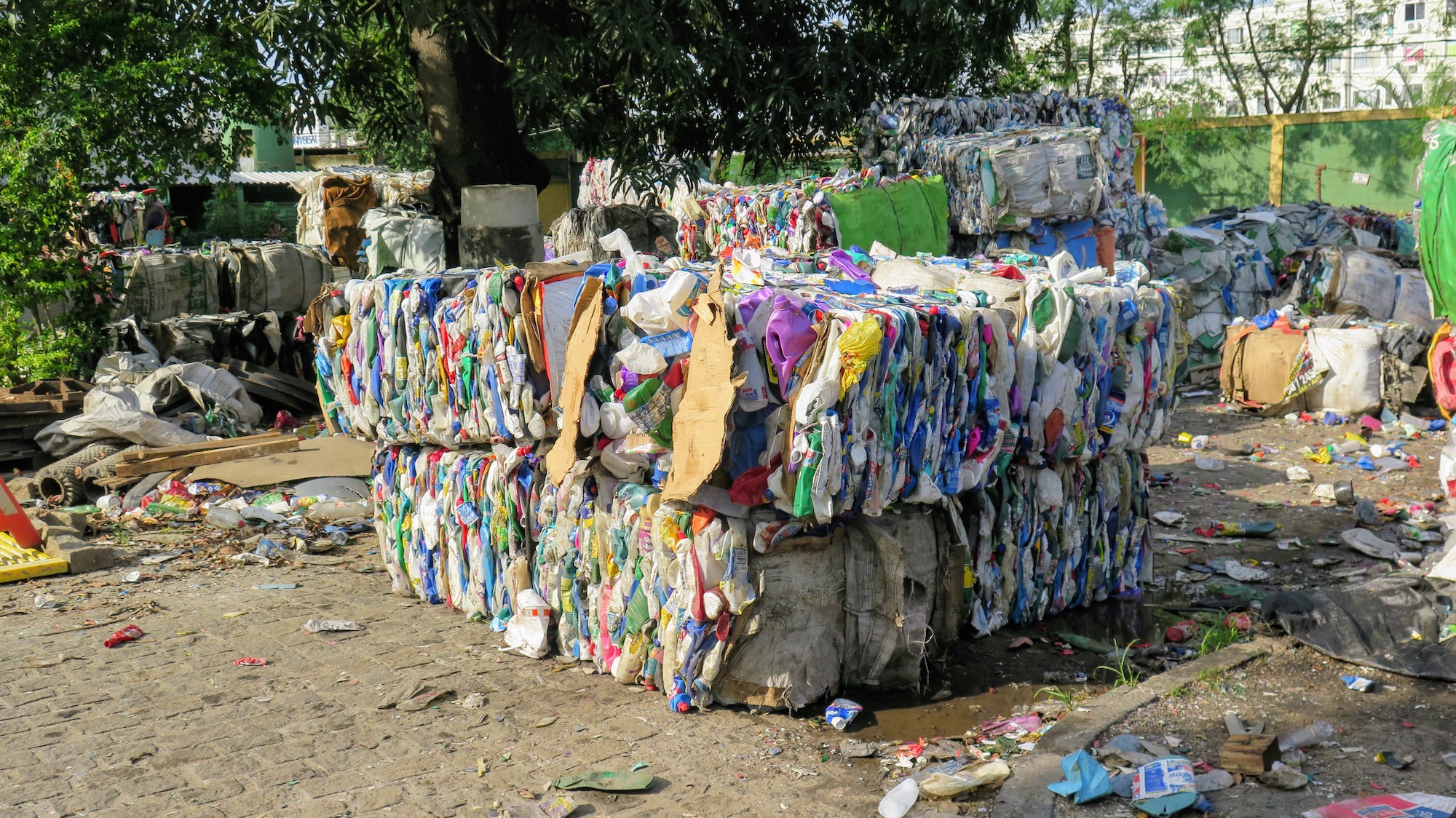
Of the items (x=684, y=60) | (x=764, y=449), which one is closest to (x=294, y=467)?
(x=684, y=60)

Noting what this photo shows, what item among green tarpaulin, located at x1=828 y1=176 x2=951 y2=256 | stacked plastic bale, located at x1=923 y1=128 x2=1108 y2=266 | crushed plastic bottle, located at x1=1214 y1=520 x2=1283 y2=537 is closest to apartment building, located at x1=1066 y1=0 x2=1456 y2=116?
stacked plastic bale, located at x1=923 y1=128 x2=1108 y2=266

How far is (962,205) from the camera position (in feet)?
30.5

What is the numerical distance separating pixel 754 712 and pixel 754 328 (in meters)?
1.41

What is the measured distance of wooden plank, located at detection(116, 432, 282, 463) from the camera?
27.9 ft

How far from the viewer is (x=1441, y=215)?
162 inches

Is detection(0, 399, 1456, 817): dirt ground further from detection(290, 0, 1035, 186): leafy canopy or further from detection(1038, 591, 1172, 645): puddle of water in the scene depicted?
detection(290, 0, 1035, 186): leafy canopy

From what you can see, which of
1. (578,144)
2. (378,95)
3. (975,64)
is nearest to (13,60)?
(378,95)

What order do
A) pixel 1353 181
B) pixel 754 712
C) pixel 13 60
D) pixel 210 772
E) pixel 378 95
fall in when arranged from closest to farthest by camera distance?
pixel 210 772 → pixel 754 712 → pixel 13 60 → pixel 378 95 → pixel 1353 181

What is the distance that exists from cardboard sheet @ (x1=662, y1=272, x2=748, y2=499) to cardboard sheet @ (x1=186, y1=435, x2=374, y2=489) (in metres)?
4.60

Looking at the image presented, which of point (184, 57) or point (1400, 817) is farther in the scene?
point (184, 57)

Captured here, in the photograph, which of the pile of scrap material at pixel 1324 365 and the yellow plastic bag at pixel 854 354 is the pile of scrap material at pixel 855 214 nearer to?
the pile of scrap material at pixel 1324 365

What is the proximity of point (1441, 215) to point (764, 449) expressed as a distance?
245 cm

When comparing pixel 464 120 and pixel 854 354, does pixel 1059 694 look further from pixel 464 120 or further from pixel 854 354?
pixel 464 120

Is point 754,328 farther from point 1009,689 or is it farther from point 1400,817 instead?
point 1400,817
